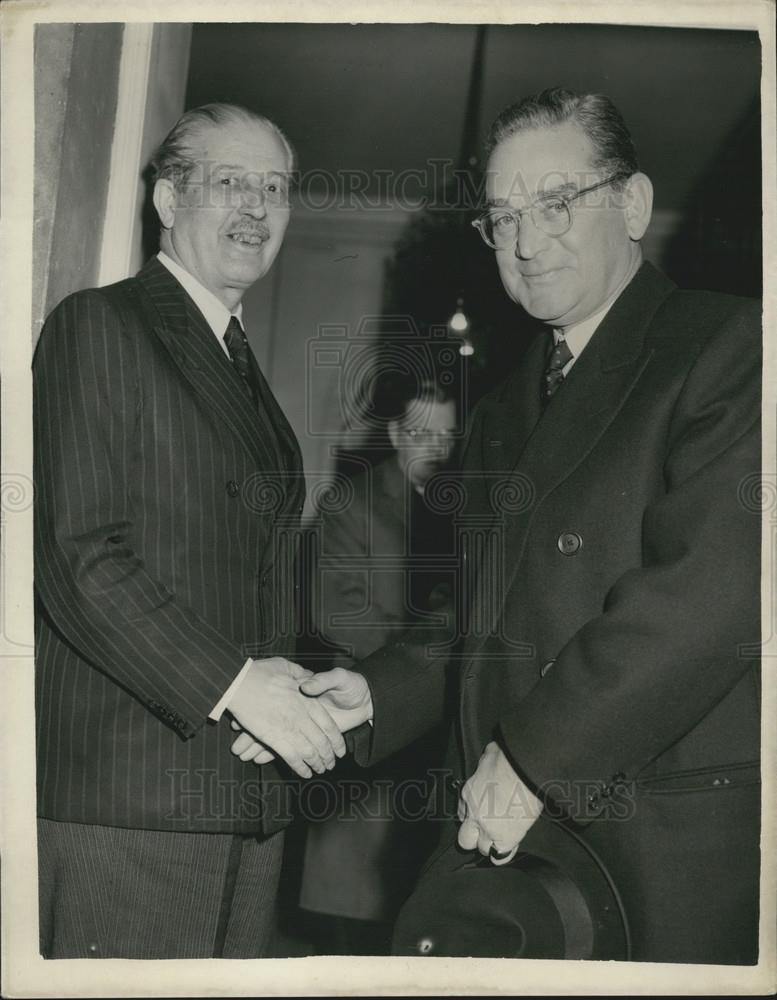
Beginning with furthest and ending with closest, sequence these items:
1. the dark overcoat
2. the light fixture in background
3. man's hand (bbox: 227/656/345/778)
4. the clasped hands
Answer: the light fixture in background → man's hand (bbox: 227/656/345/778) → the clasped hands → the dark overcoat

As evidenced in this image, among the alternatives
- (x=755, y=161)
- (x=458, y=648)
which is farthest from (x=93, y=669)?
(x=755, y=161)

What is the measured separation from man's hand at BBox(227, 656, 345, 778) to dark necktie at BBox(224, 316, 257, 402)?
504 millimetres

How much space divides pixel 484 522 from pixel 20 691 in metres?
0.83

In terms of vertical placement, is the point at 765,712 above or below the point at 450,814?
above

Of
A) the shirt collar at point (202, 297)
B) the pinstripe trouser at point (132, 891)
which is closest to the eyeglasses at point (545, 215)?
the shirt collar at point (202, 297)

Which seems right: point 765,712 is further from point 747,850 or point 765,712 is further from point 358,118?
point 358,118

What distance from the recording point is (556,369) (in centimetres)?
151

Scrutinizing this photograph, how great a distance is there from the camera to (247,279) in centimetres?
161

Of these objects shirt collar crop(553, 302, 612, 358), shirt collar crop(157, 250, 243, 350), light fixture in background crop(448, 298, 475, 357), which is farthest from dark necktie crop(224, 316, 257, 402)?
shirt collar crop(553, 302, 612, 358)

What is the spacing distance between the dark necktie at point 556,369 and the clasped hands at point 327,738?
23.9 inches

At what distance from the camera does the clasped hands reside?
1.31m

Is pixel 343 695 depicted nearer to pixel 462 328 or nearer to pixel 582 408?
pixel 582 408

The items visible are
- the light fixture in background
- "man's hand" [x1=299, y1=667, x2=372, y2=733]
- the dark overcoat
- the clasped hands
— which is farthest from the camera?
the light fixture in background

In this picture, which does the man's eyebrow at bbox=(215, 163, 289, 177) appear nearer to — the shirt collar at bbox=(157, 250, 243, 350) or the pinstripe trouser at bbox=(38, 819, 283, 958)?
the shirt collar at bbox=(157, 250, 243, 350)
